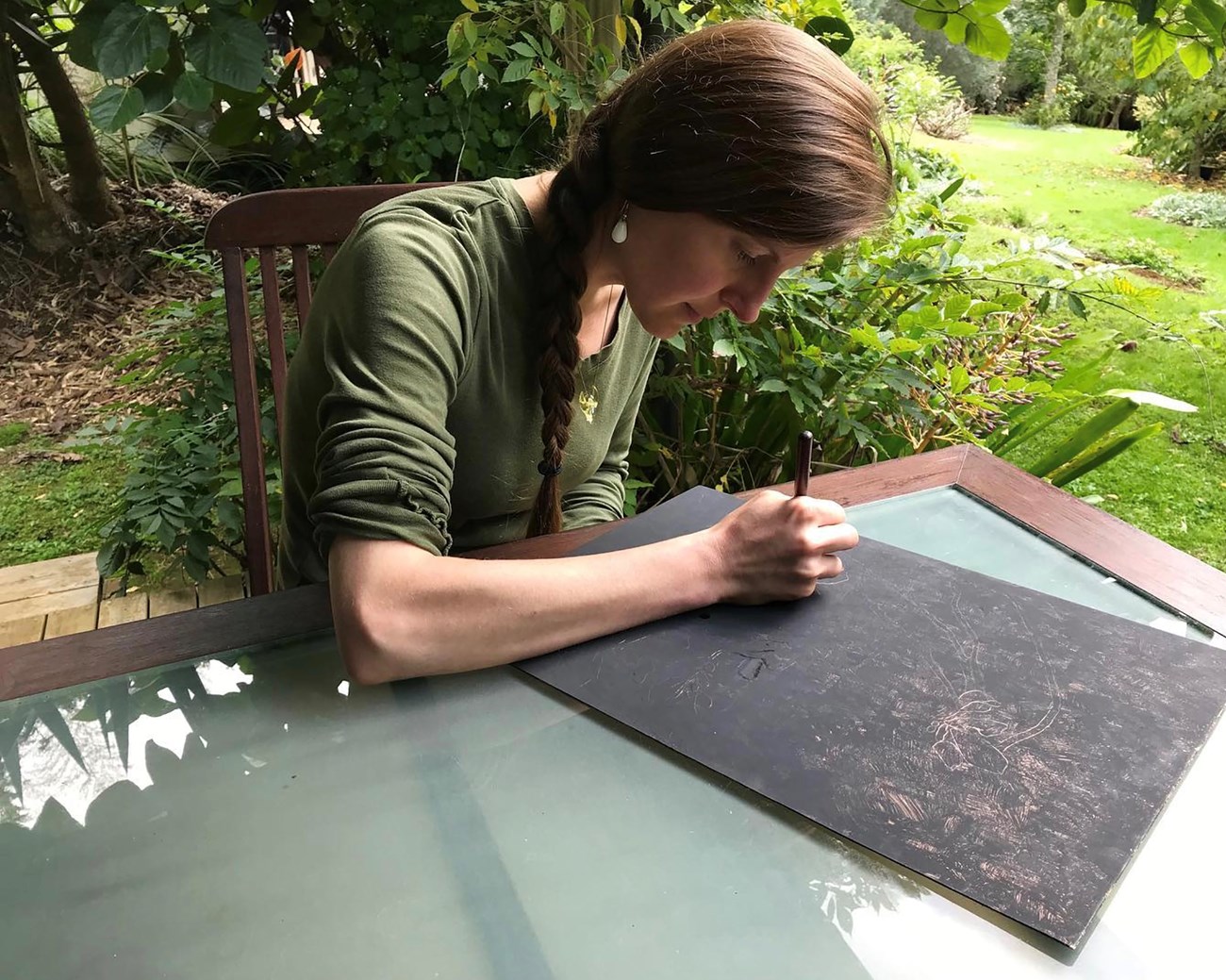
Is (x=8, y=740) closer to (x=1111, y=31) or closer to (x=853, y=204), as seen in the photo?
(x=853, y=204)

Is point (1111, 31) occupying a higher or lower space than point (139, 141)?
higher

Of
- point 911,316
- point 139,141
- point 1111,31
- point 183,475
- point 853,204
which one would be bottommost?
point 183,475

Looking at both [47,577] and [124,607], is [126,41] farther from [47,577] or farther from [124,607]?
[47,577]

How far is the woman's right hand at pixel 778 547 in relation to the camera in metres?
0.95

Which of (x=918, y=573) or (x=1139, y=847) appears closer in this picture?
(x=1139, y=847)

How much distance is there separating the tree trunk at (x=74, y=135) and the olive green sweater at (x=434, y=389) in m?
2.45

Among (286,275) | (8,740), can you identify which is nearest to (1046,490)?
(8,740)

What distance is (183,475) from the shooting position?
1.99m

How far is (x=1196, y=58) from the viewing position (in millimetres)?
1563

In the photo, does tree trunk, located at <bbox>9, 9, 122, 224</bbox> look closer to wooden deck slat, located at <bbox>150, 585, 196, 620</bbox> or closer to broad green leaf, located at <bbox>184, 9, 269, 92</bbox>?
broad green leaf, located at <bbox>184, 9, 269, 92</bbox>

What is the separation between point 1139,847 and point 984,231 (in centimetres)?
219

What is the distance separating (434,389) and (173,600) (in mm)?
1774

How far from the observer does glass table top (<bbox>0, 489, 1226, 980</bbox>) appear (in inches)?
23.9

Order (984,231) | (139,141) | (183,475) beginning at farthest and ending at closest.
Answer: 1. (139,141)
2. (984,231)
3. (183,475)
